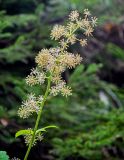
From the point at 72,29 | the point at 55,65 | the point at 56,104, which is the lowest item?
the point at 55,65

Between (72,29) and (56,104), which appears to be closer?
(72,29)

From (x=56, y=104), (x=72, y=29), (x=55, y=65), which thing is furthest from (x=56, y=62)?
(x=56, y=104)

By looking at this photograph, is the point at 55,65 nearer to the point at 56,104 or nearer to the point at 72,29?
the point at 72,29

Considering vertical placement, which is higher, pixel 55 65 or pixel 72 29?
pixel 72 29

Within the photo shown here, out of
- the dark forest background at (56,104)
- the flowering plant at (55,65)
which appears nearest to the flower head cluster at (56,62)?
the flowering plant at (55,65)

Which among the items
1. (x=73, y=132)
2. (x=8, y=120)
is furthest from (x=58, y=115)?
(x=8, y=120)

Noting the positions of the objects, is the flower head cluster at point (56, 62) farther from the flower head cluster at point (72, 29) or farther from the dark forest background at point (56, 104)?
the dark forest background at point (56, 104)

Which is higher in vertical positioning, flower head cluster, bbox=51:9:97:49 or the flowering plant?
flower head cluster, bbox=51:9:97:49

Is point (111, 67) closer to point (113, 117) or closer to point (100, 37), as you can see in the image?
point (100, 37)

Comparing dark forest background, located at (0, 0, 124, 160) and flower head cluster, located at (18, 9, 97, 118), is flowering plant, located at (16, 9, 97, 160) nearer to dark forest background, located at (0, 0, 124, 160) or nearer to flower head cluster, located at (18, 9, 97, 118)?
flower head cluster, located at (18, 9, 97, 118)

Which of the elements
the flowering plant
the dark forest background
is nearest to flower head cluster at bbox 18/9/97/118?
the flowering plant
